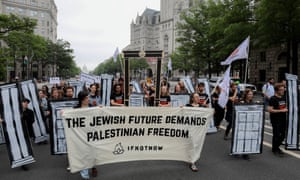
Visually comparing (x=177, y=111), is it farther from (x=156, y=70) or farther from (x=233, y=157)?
(x=233, y=157)

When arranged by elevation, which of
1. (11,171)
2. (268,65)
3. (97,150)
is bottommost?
(11,171)

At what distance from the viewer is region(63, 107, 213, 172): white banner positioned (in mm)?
4109

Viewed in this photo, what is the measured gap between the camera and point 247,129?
17.6ft

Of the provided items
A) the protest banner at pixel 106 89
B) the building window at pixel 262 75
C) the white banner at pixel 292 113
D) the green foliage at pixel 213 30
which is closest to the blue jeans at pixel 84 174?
the protest banner at pixel 106 89

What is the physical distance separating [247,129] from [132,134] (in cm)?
267

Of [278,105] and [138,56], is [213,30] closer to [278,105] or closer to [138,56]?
[278,105]

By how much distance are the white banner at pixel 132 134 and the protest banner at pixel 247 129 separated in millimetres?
1021

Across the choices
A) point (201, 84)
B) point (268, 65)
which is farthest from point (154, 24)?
point (201, 84)

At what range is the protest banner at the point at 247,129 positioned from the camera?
531 centimetres

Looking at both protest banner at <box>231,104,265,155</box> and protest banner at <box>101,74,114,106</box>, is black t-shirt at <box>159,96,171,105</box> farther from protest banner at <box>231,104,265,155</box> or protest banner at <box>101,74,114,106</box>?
protest banner at <box>231,104,265,155</box>

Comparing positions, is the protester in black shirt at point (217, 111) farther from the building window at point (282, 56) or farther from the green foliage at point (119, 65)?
the building window at point (282, 56)

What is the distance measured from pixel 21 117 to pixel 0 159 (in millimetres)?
1367

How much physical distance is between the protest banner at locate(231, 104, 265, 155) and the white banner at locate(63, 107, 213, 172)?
3.35ft

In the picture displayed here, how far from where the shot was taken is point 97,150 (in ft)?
14.0
